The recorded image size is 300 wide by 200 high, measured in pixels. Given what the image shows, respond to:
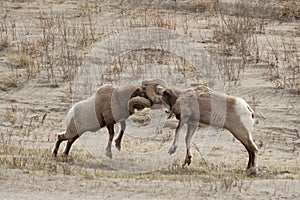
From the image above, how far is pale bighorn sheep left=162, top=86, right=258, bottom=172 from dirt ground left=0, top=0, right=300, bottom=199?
48 cm

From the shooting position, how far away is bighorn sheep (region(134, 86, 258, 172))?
38.5 ft

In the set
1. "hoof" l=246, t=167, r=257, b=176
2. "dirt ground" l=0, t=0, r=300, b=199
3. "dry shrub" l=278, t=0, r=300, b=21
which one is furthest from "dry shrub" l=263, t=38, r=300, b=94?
"hoof" l=246, t=167, r=257, b=176

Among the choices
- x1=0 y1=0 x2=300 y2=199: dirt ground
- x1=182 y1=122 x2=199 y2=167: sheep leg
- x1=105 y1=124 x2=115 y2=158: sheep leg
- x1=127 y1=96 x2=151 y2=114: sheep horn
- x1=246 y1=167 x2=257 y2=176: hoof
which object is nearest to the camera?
x1=0 y1=0 x2=300 y2=199: dirt ground

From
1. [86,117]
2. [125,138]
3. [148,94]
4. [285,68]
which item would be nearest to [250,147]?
[148,94]

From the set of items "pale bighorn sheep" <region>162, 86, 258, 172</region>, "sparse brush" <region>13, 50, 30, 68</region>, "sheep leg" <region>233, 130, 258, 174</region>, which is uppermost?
"pale bighorn sheep" <region>162, 86, 258, 172</region>

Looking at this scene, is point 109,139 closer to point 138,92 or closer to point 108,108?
point 108,108

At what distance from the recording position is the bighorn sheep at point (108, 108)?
480 inches

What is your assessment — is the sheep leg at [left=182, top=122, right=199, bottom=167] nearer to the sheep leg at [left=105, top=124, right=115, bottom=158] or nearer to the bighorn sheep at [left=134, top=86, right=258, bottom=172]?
the bighorn sheep at [left=134, top=86, right=258, bottom=172]

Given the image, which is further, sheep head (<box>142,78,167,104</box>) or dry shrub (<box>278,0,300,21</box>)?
dry shrub (<box>278,0,300,21</box>)

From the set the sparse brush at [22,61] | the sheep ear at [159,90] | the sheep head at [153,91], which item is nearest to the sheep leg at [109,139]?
the sheep head at [153,91]

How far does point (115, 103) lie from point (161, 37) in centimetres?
771

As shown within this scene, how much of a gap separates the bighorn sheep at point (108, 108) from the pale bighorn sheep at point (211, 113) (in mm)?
355

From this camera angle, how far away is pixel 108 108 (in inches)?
484

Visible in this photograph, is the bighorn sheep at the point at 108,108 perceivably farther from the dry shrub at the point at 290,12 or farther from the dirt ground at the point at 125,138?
the dry shrub at the point at 290,12
